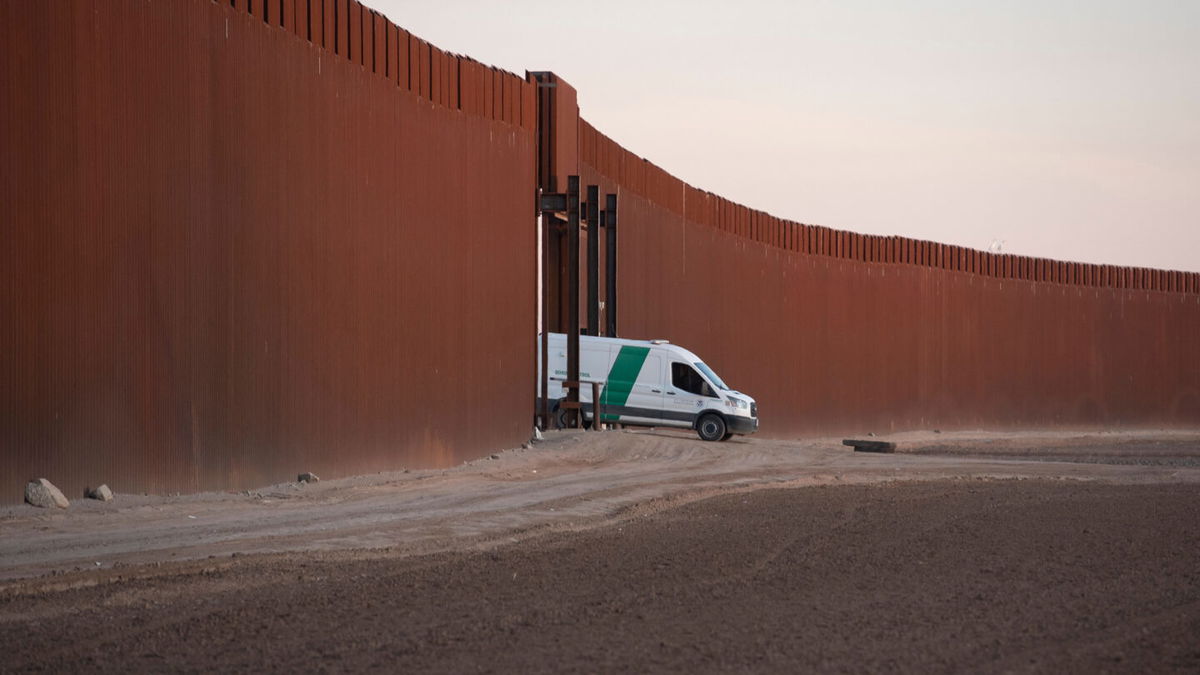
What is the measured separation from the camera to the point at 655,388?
3098cm

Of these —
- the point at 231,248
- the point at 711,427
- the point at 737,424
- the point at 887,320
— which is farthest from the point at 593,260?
the point at 887,320

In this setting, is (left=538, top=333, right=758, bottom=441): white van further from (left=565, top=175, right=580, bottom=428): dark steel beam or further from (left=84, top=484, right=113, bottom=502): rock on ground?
(left=84, top=484, right=113, bottom=502): rock on ground

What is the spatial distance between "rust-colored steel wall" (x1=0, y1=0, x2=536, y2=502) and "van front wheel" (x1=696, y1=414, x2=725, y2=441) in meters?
9.17

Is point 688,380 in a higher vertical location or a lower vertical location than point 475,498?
higher

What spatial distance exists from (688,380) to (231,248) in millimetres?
16401

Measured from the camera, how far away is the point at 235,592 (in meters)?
9.95

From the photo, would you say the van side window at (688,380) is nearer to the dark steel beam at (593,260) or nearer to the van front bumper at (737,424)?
the van front bumper at (737,424)

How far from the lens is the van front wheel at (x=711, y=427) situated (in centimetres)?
3123

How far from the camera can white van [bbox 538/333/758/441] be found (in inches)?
1202

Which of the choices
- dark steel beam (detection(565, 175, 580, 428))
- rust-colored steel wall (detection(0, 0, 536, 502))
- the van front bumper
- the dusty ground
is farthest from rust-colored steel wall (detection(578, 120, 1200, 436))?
the dusty ground

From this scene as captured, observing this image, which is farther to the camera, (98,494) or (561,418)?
(561,418)

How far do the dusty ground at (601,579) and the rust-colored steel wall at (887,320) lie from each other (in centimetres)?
1538

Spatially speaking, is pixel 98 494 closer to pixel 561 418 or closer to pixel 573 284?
pixel 573 284

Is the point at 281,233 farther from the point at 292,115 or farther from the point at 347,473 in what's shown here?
the point at 347,473
